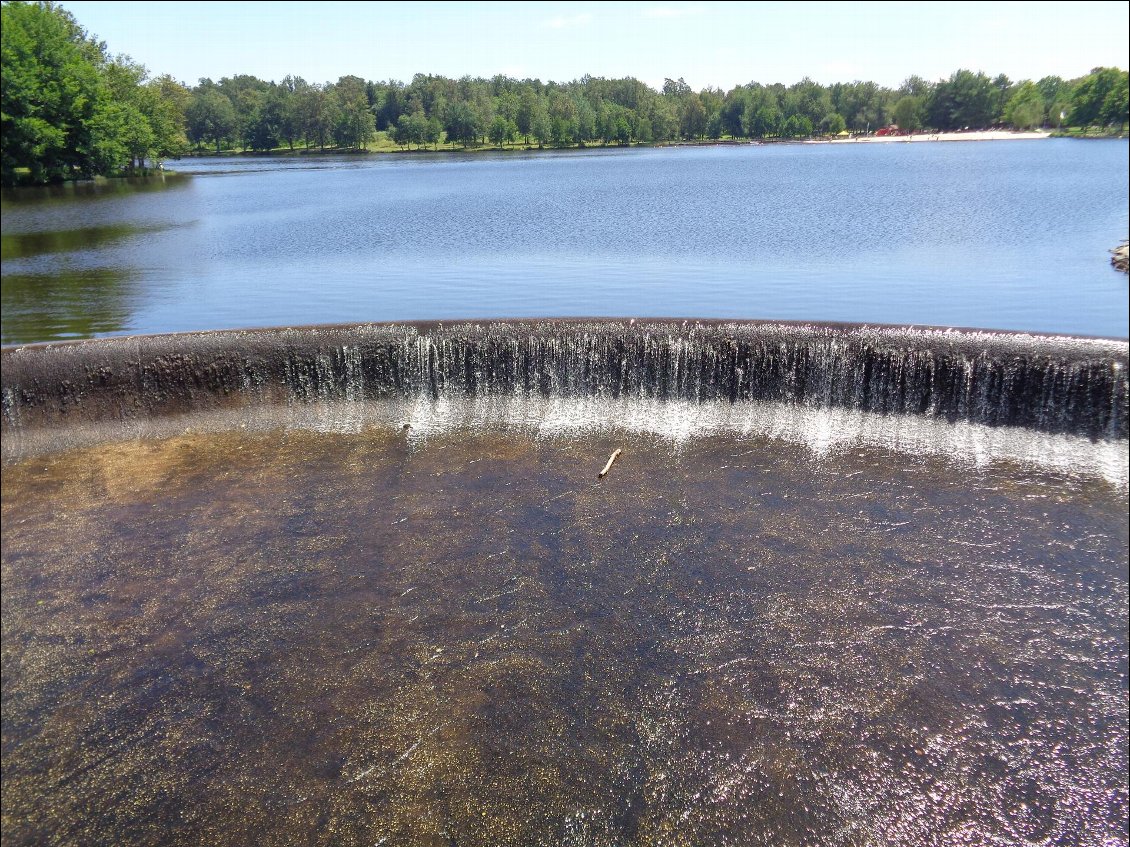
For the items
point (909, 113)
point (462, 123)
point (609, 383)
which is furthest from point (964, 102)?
point (609, 383)

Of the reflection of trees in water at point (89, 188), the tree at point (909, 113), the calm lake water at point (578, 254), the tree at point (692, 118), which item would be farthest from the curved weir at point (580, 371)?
the tree at point (909, 113)

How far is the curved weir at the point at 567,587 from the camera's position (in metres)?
5.34

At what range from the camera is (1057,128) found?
3725 inches

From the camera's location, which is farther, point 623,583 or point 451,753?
point 623,583

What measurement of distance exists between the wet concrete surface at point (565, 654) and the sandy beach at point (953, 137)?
9725 centimetres

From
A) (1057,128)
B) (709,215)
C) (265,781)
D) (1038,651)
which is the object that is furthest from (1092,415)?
(1057,128)

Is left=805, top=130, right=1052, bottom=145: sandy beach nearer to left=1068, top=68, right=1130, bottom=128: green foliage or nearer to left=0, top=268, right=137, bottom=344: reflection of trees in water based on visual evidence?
left=1068, top=68, right=1130, bottom=128: green foliage

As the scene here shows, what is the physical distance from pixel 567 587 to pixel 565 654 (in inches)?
39.0

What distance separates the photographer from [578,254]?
2108cm

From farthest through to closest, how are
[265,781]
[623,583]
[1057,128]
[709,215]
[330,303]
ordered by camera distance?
1. [1057,128]
2. [709,215]
3. [330,303]
4. [623,583]
5. [265,781]

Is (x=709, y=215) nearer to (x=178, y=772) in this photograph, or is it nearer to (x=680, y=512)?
(x=680, y=512)

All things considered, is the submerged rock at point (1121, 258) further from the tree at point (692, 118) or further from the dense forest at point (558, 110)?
the tree at point (692, 118)

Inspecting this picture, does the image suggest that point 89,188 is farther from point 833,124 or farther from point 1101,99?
point 833,124

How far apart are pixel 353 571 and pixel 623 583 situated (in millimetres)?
2615
